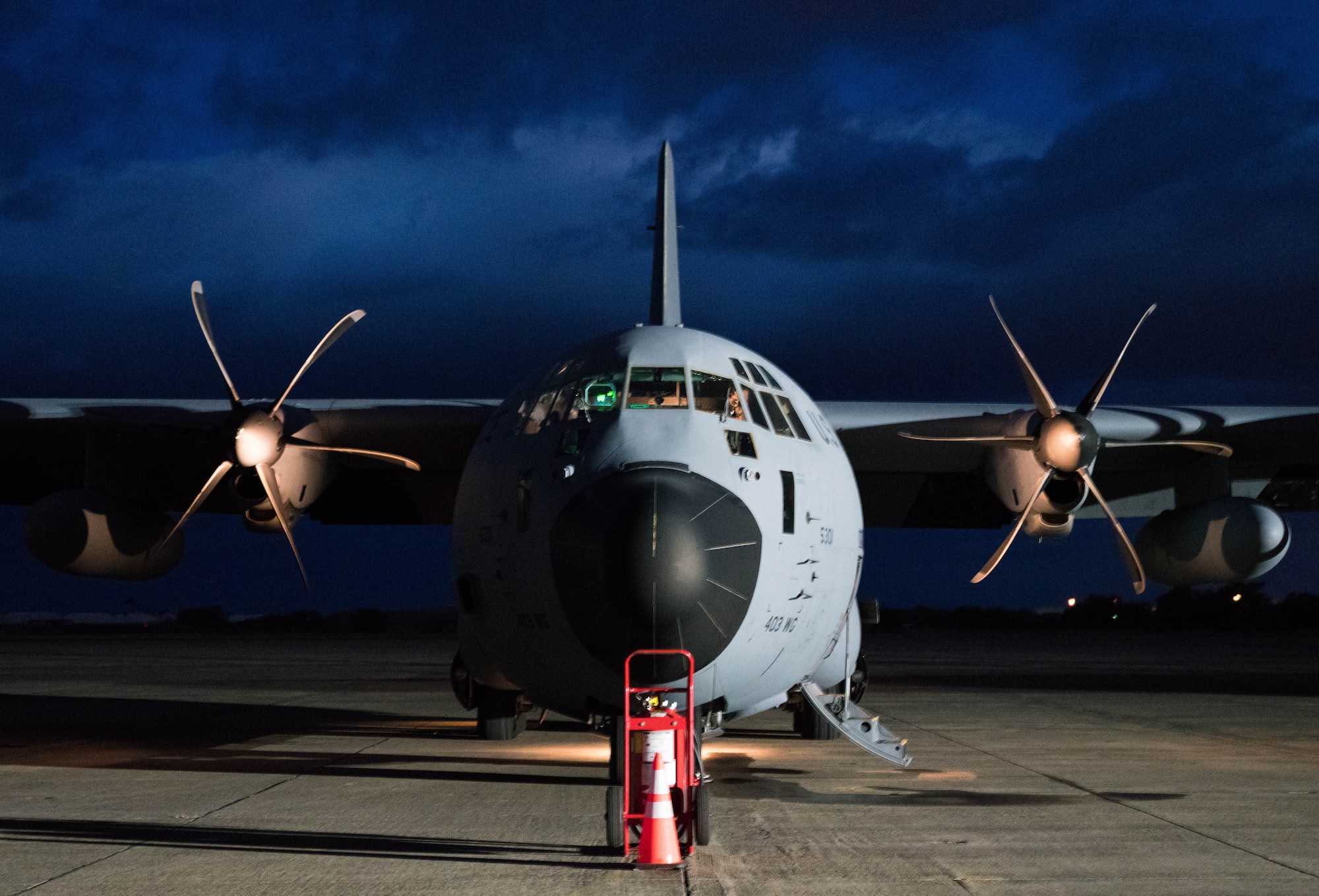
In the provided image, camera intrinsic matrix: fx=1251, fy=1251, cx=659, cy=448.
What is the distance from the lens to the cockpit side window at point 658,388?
29.0ft

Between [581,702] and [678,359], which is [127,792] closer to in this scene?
[581,702]

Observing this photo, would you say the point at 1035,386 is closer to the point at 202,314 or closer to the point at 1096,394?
the point at 1096,394

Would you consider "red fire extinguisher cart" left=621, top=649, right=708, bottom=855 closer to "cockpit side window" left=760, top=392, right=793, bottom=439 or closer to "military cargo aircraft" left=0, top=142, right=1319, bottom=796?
"military cargo aircraft" left=0, top=142, right=1319, bottom=796

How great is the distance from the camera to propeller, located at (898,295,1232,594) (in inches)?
524

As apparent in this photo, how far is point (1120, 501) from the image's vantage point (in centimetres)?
1934

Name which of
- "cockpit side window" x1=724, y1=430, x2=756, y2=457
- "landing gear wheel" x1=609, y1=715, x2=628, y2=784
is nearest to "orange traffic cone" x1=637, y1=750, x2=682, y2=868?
"landing gear wheel" x1=609, y1=715, x2=628, y2=784

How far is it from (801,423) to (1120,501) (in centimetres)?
1134

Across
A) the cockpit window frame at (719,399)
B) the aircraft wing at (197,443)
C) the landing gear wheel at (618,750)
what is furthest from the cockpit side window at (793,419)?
the aircraft wing at (197,443)

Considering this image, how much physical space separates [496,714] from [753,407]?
6350 millimetres

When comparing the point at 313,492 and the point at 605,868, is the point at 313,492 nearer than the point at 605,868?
No

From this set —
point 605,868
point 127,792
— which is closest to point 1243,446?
point 605,868

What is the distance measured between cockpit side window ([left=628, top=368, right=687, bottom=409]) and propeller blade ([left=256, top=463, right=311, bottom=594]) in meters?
5.87

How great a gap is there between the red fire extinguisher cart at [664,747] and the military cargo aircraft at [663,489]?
0.18 metres

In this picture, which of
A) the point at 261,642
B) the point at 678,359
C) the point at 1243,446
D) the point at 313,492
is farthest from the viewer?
the point at 261,642
